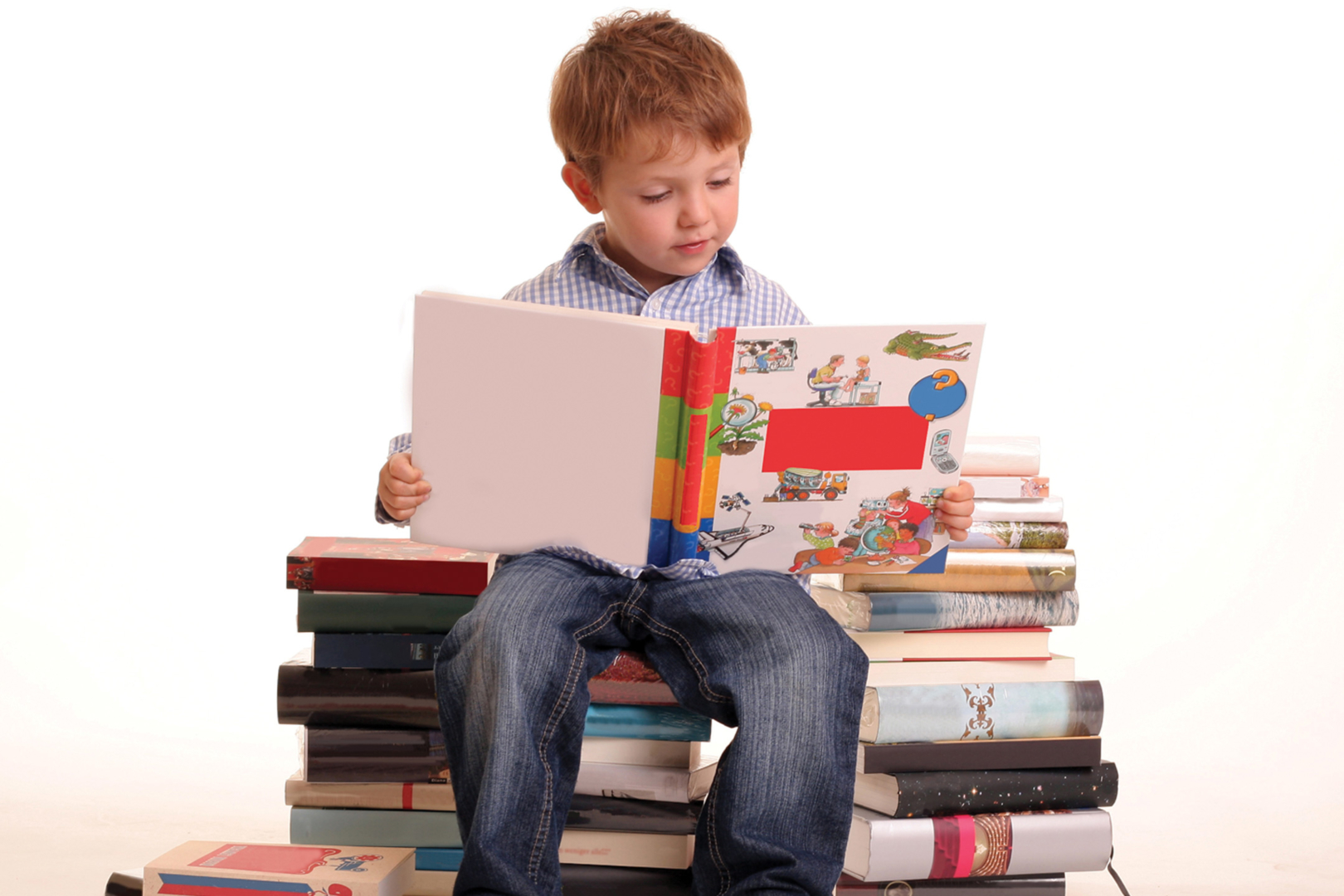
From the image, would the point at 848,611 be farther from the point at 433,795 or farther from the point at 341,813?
the point at 341,813

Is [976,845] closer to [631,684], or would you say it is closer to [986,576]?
[986,576]

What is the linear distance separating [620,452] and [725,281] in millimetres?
400

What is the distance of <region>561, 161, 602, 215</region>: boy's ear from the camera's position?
5.20 ft

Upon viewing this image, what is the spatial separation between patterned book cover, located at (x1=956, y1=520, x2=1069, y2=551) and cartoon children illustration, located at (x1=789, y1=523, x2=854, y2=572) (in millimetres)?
279

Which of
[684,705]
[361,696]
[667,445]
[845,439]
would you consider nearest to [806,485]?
[845,439]

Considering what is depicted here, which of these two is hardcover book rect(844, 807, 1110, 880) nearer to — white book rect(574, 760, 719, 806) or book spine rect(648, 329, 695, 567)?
white book rect(574, 760, 719, 806)

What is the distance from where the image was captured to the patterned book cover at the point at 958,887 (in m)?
1.60

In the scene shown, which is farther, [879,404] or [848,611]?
[848,611]

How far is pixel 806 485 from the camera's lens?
53.2 inches

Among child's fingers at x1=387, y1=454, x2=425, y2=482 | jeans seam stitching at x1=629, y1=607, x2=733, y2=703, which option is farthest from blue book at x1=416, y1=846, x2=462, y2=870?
child's fingers at x1=387, y1=454, x2=425, y2=482

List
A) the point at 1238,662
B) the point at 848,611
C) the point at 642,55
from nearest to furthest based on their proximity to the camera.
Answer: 1. the point at 642,55
2. the point at 848,611
3. the point at 1238,662

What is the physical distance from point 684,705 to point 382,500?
1.25ft

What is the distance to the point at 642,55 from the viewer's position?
1.52 metres

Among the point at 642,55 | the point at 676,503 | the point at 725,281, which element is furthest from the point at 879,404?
the point at 642,55
